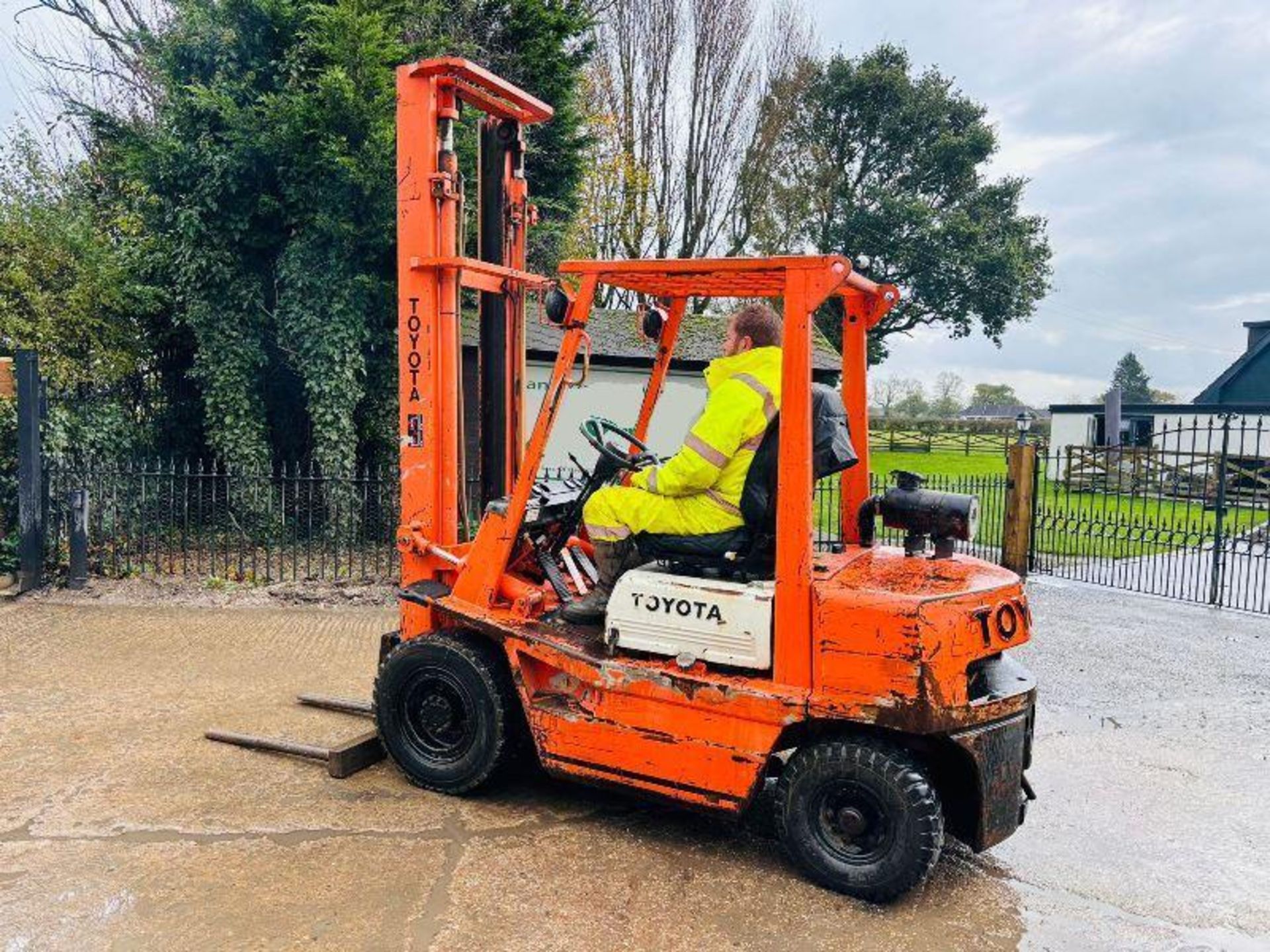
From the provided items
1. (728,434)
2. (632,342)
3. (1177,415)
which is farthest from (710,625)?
(1177,415)

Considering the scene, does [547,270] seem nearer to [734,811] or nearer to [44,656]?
[44,656]

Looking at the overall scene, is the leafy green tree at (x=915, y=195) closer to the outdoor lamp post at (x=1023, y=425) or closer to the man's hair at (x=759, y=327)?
the outdoor lamp post at (x=1023, y=425)

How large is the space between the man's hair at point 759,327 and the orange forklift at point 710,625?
16cm

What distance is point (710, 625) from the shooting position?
13.3 feet

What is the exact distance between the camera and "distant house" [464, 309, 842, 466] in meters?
14.4

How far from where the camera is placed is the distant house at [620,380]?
1441cm

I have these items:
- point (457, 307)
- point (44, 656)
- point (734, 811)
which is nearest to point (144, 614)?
point (44, 656)

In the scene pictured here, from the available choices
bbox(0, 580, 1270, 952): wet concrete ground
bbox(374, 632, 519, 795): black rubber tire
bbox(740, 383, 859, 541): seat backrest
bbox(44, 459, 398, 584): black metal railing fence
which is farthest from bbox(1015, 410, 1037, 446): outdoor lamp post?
bbox(374, 632, 519, 795): black rubber tire

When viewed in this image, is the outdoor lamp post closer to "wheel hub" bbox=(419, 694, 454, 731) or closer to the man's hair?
the man's hair

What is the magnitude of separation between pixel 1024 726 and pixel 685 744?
1.45 m

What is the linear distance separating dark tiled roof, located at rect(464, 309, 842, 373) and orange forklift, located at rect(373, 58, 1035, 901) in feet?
25.3

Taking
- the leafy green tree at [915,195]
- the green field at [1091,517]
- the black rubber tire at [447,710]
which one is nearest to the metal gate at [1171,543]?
the green field at [1091,517]

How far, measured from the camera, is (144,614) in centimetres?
863

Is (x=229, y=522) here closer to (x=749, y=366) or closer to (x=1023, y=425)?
(x=749, y=366)
